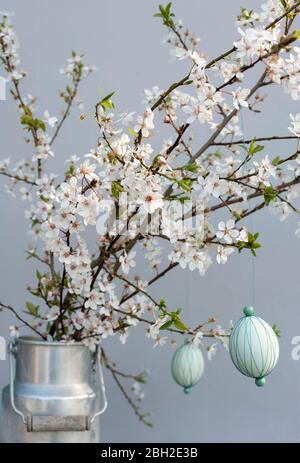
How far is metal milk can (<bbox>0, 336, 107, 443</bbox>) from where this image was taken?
1.13 metres

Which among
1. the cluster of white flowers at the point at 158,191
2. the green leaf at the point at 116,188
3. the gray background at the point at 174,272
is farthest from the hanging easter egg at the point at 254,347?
the gray background at the point at 174,272

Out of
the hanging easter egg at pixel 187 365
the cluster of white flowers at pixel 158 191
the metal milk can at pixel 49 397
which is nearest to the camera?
the cluster of white flowers at pixel 158 191

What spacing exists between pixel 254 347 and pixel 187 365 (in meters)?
0.23

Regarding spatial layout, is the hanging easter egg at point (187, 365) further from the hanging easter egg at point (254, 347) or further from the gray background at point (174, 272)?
the gray background at point (174, 272)

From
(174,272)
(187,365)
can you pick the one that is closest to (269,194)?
(187,365)

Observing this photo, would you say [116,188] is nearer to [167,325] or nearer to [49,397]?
[167,325]

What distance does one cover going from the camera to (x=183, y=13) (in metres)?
1.69

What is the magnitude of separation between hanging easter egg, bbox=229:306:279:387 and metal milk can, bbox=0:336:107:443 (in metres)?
0.27

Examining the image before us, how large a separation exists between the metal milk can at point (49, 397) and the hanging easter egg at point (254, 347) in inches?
10.5

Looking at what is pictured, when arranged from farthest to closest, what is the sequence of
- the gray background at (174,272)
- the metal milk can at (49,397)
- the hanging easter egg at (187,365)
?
1. the gray background at (174,272)
2. the hanging easter egg at (187,365)
3. the metal milk can at (49,397)

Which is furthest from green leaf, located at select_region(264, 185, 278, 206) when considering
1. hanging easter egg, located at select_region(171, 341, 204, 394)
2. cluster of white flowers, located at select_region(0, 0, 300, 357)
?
hanging easter egg, located at select_region(171, 341, 204, 394)

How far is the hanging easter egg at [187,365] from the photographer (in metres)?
1.27
